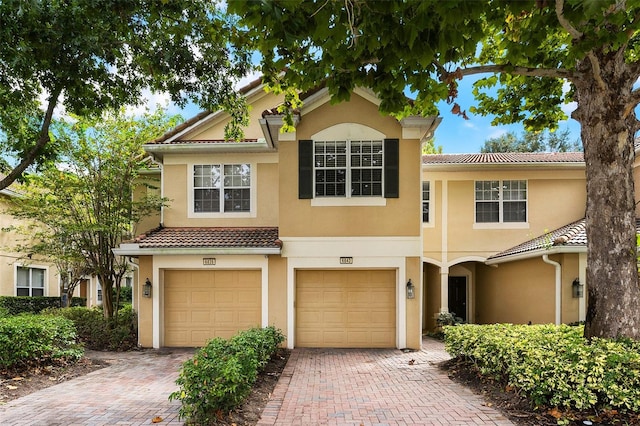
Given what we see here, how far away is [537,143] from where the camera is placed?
1256 inches

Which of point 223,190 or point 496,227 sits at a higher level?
point 223,190

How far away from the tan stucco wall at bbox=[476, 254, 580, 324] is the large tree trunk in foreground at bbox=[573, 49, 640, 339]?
488 cm

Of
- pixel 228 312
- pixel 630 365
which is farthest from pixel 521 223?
pixel 228 312

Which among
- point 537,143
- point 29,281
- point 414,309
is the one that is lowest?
point 29,281

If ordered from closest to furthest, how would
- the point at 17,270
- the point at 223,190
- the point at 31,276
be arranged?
the point at 223,190 → the point at 17,270 → the point at 31,276

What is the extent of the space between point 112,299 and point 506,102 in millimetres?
13037

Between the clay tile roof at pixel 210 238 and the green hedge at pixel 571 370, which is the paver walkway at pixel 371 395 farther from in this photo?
the clay tile roof at pixel 210 238

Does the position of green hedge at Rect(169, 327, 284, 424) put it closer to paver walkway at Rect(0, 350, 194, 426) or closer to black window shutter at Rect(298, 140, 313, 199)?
paver walkway at Rect(0, 350, 194, 426)

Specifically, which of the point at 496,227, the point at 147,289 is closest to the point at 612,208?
the point at 496,227

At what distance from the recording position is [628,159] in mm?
6430

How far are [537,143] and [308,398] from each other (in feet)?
106

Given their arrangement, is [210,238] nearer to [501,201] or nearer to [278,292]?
[278,292]

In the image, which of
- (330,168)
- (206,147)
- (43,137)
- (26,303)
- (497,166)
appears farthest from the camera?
(26,303)

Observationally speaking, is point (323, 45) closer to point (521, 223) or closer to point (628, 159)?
point (628, 159)
